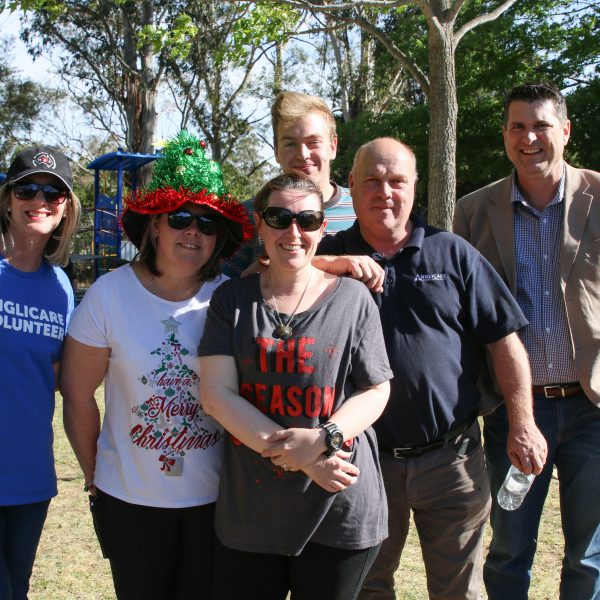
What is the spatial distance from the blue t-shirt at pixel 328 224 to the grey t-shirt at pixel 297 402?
751 mm

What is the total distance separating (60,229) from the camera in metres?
2.92

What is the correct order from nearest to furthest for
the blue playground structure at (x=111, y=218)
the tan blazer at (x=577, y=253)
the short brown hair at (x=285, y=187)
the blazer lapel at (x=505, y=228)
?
the short brown hair at (x=285, y=187) → the tan blazer at (x=577, y=253) → the blazer lapel at (x=505, y=228) → the blue playground structure at (x=111, y=218)

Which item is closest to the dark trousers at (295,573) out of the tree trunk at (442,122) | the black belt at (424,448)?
the black belt at (424,448)

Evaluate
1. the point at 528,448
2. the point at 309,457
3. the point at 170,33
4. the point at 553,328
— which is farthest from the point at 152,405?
the point at 170,33

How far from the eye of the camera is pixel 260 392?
235 cm

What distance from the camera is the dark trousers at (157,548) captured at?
8.16 ft

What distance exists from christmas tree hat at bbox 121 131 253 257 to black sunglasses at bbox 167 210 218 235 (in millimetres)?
26

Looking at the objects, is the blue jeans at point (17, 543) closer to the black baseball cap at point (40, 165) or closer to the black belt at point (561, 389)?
the black baseball cap at point (40, 165)

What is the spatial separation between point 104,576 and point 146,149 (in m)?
25.5

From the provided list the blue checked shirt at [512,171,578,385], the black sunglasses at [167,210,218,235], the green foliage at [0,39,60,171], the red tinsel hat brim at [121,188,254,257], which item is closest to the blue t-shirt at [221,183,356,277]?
the red tinsel hat brim at [121,188,254,257]

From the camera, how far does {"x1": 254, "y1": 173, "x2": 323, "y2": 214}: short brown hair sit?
248cm

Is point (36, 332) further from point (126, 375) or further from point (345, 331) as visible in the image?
point (345, 331)

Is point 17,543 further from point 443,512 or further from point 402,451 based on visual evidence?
point 443,512

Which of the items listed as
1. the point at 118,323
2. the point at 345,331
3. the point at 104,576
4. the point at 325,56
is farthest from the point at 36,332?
the point at 325,56
